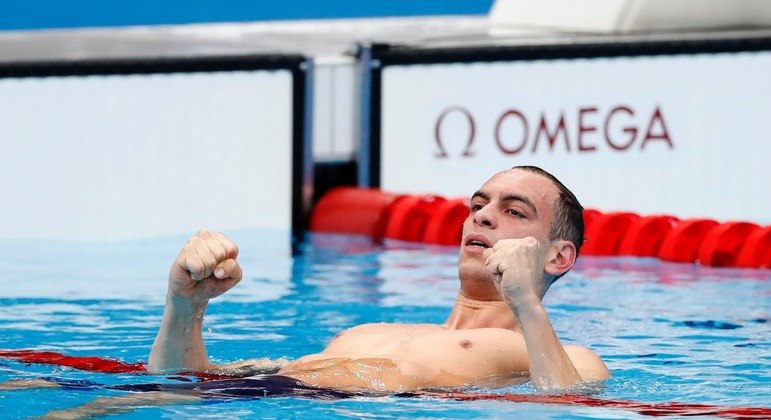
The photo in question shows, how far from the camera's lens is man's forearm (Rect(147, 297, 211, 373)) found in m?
3.54

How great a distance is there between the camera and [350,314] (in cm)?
528

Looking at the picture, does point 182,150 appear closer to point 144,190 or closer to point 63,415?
point 144,190

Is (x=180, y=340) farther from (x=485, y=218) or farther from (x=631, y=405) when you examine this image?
(x=631, y=405)

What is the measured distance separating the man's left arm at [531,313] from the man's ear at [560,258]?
0.31m

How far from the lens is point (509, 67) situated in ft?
24.5

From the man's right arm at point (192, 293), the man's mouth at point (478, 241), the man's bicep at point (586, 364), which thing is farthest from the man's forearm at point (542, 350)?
the man's right arm at point (192, 293)

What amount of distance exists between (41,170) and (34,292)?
1725mm

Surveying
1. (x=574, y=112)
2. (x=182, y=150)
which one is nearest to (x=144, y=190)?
(x=182, y=150)

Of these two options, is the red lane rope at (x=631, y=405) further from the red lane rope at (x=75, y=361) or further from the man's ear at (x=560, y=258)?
the man's ear at (x=560, y=258)

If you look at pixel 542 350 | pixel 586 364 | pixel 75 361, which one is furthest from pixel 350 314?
pixel 542 350

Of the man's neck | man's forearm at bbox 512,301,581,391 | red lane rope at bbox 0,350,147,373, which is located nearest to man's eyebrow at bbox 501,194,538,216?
the man's neck

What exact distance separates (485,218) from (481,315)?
0.86 feet

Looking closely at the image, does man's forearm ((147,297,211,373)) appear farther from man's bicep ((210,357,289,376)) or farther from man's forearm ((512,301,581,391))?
man's forearm ((512,301,581,391))

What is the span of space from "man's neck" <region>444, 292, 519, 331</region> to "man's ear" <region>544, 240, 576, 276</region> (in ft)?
0.52
